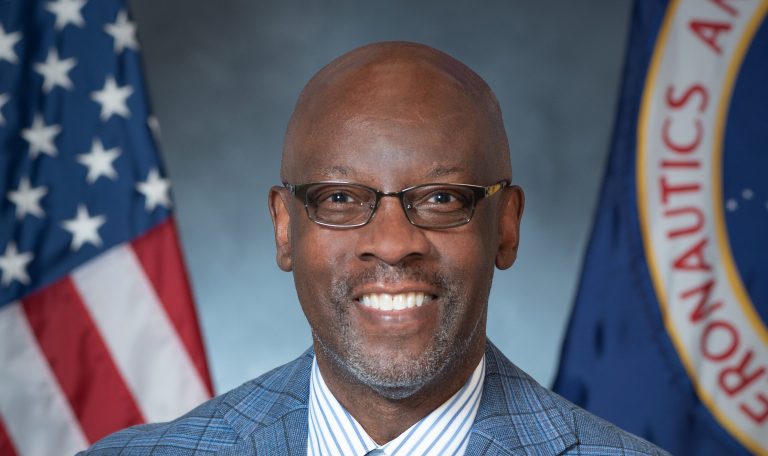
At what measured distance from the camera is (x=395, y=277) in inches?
63.6

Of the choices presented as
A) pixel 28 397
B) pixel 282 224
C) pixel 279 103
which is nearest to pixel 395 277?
pixel 282 224

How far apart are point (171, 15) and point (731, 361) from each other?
2.71 metres

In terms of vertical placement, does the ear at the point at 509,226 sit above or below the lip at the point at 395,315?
above

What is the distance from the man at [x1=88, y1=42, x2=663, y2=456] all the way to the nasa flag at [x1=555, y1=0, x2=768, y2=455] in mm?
1644

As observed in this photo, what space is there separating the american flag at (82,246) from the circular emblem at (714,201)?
1.65m

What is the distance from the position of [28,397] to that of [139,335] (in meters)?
0.40

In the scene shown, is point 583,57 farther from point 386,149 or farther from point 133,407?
point 386,149

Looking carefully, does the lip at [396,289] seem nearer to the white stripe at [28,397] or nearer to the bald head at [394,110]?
the bald head at [394,110]

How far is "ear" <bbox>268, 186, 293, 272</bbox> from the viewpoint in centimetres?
187

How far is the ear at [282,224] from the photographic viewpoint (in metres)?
1.87

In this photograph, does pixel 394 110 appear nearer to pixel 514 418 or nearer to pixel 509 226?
pixel 509 226

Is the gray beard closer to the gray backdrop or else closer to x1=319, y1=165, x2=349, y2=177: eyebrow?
x1=319, y1=165, x2=349, y2=177: eyebrow

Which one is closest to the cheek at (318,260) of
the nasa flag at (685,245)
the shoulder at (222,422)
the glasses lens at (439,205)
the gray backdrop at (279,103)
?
the glasses lens at (439,205)

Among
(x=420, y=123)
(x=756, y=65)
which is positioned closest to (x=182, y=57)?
(x=756, y=65)
